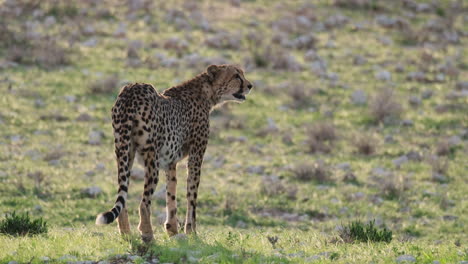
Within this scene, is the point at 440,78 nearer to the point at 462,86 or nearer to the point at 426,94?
the point at 462,86

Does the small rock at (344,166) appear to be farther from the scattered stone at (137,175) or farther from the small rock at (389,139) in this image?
the scattered stone at (137,175)

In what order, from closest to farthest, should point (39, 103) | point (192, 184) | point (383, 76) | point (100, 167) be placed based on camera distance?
point (192, 184) < point (100, 167) < point (39, 103) < point (383, 76)

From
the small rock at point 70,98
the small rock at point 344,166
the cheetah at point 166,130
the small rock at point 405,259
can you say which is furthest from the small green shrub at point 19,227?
the small rock at point 70,98

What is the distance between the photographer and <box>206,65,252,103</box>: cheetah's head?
34.9 feet

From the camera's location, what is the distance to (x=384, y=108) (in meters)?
19.0

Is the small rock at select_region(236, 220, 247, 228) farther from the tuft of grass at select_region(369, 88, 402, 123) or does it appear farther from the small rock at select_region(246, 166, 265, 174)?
the tuft of grass at select_region(369, 88, 402, 123)

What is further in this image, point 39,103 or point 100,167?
point 39,103

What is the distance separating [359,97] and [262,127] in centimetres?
325

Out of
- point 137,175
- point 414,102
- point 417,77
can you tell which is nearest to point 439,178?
point 414,102

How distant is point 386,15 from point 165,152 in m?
21.0

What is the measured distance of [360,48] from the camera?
981 inches

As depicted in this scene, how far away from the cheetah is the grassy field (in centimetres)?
40

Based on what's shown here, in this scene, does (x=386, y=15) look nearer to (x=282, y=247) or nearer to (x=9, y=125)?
(x=9, y=125)

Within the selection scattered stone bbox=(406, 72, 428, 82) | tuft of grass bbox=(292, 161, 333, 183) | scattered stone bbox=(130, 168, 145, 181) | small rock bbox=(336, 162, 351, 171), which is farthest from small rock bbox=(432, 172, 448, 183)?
scattered stone bbox=(406, 72, 428, 82)
